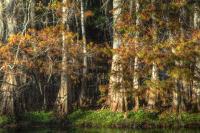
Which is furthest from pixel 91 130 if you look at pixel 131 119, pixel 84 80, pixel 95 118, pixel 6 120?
pixel 84 80

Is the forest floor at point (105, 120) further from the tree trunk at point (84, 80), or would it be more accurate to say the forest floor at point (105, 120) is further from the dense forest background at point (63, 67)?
the tree trunk at point (84, 80)

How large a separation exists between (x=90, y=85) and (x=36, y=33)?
13.0 ft

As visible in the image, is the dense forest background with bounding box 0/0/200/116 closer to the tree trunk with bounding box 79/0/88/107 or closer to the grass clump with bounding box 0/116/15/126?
the tree trunk with bounding box 79/0/88/107

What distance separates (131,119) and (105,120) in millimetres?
1209

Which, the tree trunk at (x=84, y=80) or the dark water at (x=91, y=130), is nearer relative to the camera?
the dark water at (x=91, y=130)

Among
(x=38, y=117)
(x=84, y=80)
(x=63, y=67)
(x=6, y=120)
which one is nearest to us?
(x=6, y=120)

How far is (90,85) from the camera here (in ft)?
97.2

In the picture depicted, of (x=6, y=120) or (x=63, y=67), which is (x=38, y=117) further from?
(x=63, y=67)

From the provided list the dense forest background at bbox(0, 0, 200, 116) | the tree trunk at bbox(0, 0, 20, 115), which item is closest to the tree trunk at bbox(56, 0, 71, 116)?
the dense forest background at bbox(0, 0, 200, 116)

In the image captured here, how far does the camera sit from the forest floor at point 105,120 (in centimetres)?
2400

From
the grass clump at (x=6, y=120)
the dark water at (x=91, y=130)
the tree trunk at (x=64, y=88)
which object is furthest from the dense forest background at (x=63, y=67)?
the dark water at (x=91, y=130)

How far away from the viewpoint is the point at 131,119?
81.5 ft

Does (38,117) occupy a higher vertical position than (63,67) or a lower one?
lower

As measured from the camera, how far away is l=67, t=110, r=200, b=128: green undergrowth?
943 inches
